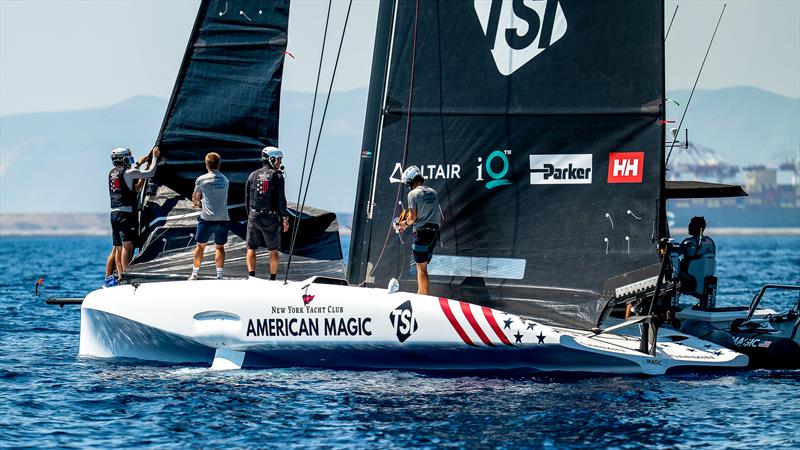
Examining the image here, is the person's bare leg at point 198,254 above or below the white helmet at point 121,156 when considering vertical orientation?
below

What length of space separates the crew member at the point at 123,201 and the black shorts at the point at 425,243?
3540mm

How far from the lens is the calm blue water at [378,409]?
9.76m

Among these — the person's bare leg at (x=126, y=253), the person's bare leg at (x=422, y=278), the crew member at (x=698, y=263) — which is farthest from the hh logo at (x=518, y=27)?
the person's bare leg at (x=126, y=253)

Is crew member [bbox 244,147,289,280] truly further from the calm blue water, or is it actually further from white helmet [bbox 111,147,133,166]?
white helmet [bbox 111,147,133,166]

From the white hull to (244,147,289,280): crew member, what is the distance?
0.82 metres

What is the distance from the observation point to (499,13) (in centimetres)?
1305

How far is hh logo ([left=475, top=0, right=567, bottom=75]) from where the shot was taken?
12906 mm

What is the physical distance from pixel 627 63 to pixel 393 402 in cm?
455

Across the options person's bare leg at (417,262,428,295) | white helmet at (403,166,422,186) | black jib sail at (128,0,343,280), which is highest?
black jib sail at (128,0,343,280)

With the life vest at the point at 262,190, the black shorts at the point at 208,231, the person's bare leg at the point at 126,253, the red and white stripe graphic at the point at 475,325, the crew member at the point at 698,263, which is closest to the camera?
the red and white stripe graphic at the point at 475,325

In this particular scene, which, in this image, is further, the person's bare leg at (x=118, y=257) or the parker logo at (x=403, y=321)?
the person's bare leg at (x=118, y=257)

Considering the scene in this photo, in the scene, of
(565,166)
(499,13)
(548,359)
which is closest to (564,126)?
(565,166)

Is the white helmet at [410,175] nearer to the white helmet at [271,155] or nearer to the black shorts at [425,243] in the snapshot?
the black shorts at [425,243]

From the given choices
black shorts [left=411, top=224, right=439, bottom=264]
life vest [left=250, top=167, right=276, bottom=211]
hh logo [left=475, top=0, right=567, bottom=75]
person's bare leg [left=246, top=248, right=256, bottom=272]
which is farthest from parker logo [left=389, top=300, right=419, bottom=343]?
hh logo [left=475, top=0, right=567, bottom=75]
